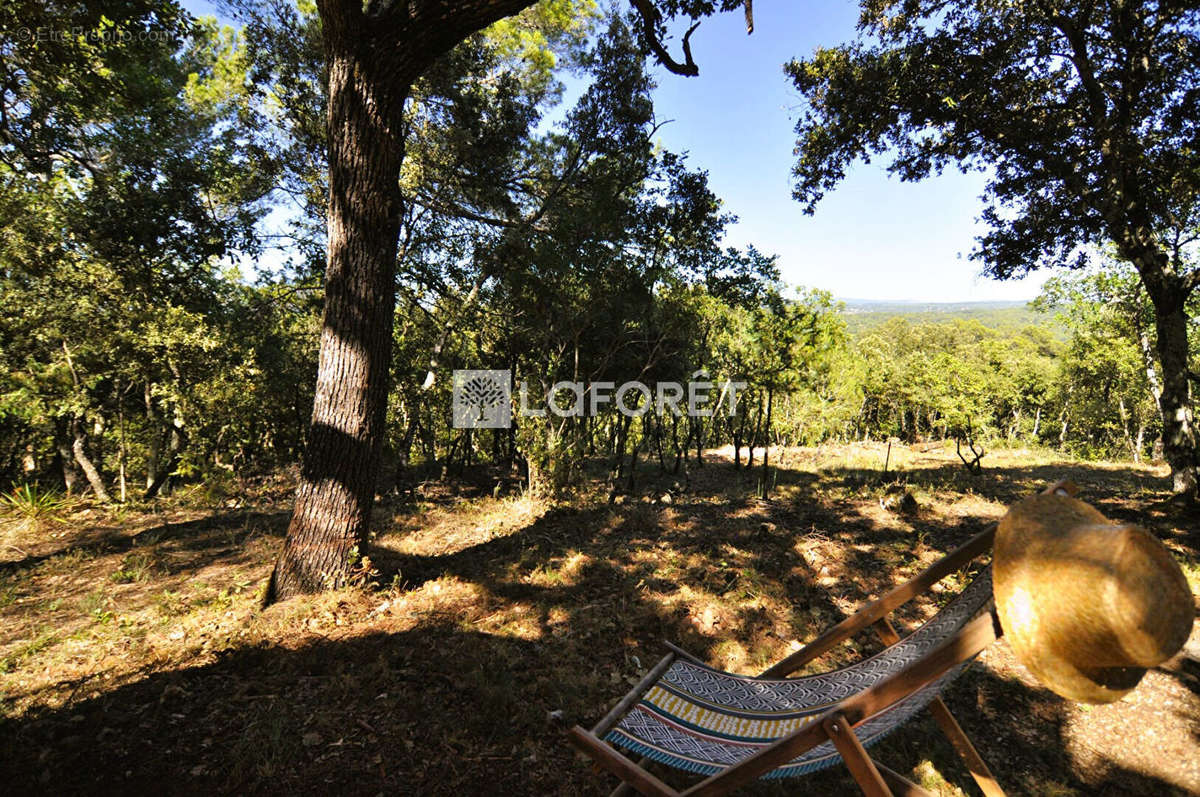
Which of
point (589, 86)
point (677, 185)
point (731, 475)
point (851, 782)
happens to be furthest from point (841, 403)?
point (851, 782)

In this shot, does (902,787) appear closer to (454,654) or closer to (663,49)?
(454,654)

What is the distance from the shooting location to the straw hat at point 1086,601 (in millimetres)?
1146

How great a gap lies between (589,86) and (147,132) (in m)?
7.36

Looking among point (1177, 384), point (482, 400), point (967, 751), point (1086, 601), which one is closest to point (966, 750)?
point (967, 751)

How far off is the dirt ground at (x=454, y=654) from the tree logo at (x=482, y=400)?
519 cm

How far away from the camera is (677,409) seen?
13078mm

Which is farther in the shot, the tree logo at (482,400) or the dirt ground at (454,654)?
the tree logo at (482,400)

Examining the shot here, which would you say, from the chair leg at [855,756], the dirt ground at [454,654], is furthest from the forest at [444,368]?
the chair leg at [855,756]

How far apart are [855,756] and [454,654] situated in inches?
110

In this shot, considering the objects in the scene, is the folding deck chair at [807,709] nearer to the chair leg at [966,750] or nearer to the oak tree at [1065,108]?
the chair leg at [966,750]

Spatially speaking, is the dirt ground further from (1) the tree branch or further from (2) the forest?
(1) the tree branch

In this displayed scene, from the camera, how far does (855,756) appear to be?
1.60 metres

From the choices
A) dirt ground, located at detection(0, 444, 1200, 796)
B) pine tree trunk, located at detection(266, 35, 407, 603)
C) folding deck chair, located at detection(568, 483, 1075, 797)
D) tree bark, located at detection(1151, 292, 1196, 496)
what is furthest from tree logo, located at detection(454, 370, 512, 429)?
tree bark, located at detection(1151, 292, 1196, 496)

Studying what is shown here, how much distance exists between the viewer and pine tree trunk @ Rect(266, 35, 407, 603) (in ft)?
12.8
